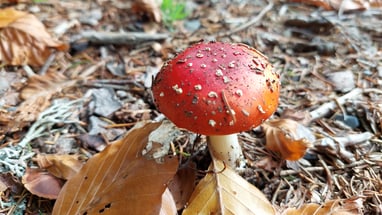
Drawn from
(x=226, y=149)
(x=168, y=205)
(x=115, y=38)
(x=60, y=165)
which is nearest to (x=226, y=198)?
(x=168, y=205)

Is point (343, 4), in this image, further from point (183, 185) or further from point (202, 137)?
point (183, 185)

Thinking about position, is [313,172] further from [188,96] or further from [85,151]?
[85,151]

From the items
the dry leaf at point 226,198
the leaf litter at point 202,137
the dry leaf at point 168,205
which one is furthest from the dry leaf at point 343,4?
the dry leaf at point 168,205

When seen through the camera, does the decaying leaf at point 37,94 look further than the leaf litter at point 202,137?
Yes

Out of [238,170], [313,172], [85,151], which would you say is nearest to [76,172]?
[85,151]

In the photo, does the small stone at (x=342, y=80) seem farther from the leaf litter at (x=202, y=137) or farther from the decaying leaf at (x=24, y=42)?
the decaying leaf at (x=24, y=42)
